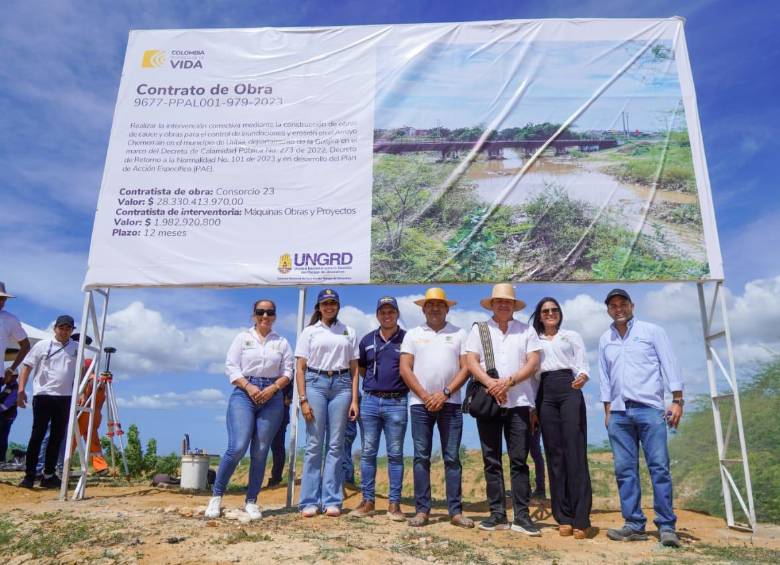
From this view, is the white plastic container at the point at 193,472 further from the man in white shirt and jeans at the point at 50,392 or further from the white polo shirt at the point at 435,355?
the white polo shirt at the point at 435,355

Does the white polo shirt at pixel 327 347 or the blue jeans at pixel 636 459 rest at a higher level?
the white polo shirt at pixel 327 347

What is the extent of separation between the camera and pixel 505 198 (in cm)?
615

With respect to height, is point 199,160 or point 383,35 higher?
point 383,35

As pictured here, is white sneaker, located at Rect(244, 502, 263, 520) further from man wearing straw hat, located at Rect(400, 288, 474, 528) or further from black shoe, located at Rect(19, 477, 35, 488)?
black shoe, located at Rect(19, 477, 35, 488)

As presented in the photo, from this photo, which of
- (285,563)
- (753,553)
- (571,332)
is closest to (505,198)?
(571,332)

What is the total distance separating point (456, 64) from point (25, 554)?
5856 mm

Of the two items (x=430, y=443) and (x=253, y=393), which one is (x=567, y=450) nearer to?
(x=430, y=443)

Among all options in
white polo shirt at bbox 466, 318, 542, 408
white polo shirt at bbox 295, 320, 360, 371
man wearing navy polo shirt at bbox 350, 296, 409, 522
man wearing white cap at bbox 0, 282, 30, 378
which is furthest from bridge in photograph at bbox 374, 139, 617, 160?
man wearing white cap at bbox 0, 282, 30, 378

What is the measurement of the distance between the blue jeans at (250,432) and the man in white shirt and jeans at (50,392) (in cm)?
287

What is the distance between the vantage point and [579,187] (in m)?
6.16

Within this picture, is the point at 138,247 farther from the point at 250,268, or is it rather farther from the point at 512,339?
the point at 512,339

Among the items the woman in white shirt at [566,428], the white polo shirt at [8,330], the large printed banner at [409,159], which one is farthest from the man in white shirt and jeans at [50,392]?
the woman in white shirt at [566,428]

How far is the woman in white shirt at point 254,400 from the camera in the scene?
4723 millimetres

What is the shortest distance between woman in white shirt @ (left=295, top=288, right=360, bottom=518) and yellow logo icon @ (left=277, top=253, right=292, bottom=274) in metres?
1.11
